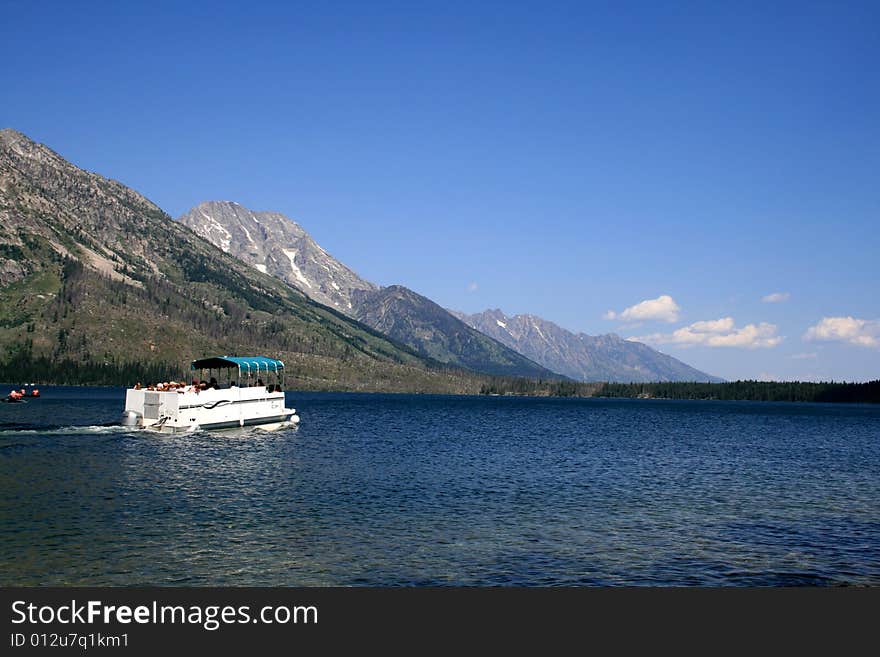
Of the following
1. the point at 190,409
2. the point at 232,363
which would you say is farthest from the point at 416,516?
the point at 232,363

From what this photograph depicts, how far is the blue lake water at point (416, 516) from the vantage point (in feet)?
124

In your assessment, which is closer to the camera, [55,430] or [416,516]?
[416,516]

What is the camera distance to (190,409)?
377 ft

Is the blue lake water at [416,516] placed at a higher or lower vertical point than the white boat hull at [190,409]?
lower

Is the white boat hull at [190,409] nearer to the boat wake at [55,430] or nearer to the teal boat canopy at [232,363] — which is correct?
the boat wake at [55,430]

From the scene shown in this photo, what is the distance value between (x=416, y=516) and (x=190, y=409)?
71.8 m

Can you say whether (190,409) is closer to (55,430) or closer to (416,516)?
(55,430)

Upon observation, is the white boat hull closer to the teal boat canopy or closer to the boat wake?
the boat wake

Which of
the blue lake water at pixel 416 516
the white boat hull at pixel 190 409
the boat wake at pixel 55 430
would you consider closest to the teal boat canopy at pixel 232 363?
the white boat hull at pixel 190 409

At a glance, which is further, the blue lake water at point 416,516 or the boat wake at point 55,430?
the boat wake at point 55,430

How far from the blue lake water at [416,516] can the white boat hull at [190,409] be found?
7036 mm

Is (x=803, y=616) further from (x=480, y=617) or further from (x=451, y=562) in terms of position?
(x=451, y=562)

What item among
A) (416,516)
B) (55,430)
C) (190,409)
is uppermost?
(190,409)

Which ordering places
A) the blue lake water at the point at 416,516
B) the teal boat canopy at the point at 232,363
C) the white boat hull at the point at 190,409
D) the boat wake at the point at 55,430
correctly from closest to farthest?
1. the blue lake water at the point at 416,516
2. the boat wake at the point at 55,430
3. the white boat hull at the point at 190,409
4. the teal boat canopy at the point at 232,363
